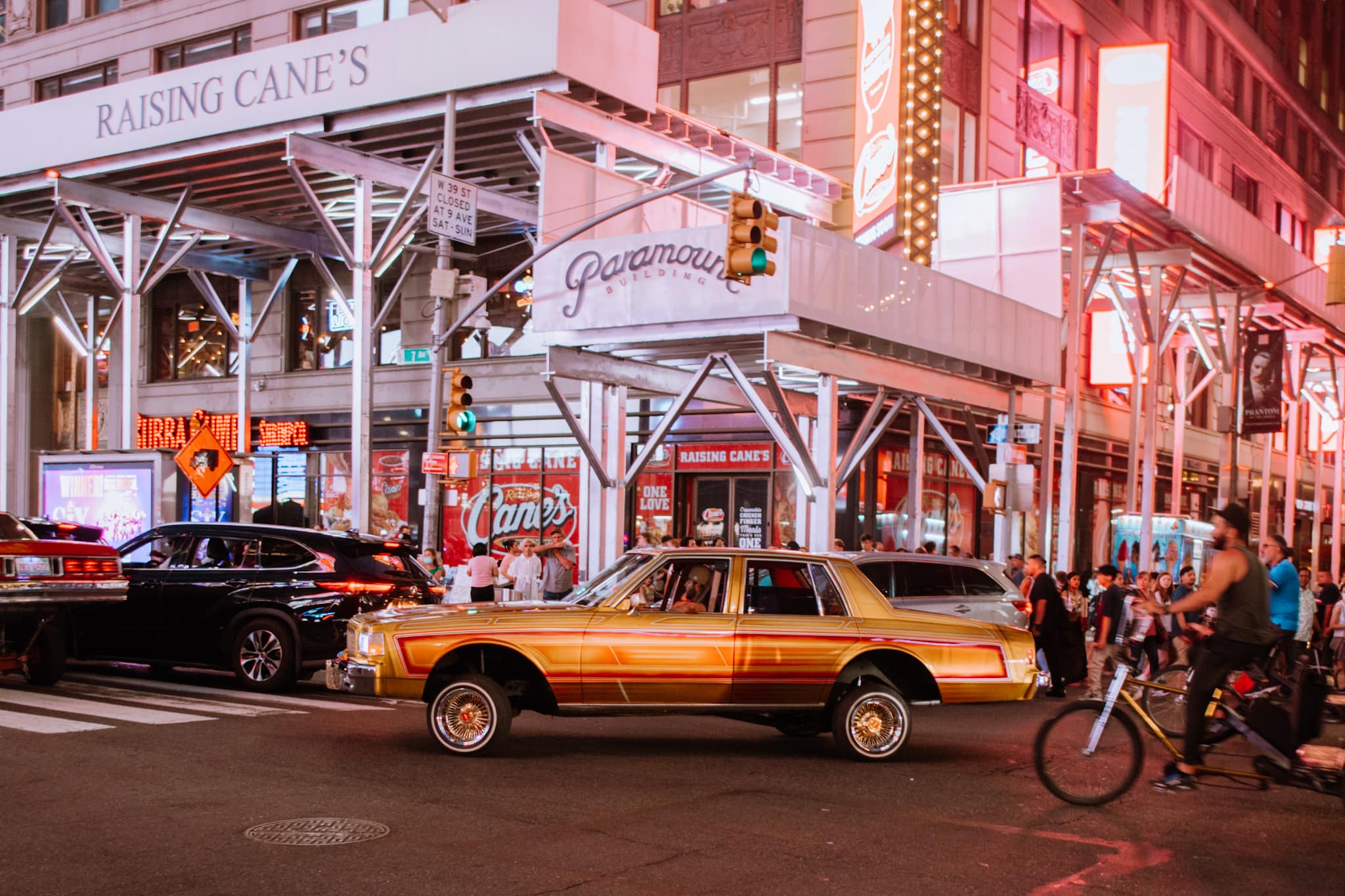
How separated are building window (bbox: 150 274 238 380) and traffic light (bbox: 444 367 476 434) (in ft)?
58.8

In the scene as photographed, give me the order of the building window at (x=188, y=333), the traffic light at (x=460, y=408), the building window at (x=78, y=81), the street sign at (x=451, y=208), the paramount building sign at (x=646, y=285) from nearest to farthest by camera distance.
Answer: the paramount building sign at (x=646, y=285), the traffic light at (x=460, y=408), the street sign at (x=451, y=208), the building window at (x=188, y=333), the building window at (x=78, y=81)

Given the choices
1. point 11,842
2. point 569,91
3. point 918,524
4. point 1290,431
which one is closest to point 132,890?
point 11,842

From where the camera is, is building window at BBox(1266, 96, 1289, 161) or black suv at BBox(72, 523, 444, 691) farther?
building window at BBox(1266, 96, 1289, 161)

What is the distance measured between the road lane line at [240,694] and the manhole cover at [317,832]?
5.26 metres

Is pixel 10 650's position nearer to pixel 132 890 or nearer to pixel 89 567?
pixel 89 567

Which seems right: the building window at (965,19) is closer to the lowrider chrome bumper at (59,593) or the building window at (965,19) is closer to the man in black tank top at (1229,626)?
the lowrider chrome bumper at (59,593)

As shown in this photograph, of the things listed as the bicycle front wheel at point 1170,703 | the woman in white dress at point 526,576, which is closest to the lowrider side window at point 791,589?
the bicycle front wheel at point 1170,703

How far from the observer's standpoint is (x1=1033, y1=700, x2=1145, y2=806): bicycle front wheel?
9.00 meters

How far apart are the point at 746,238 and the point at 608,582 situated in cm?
589

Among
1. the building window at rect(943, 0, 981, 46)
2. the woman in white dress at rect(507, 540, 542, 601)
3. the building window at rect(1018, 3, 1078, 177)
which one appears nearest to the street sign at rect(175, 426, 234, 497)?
the woman in white dress at rect(507, 540, 542, 601)

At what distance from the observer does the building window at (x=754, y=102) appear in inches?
1180

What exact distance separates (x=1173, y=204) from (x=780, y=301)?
45.0ft

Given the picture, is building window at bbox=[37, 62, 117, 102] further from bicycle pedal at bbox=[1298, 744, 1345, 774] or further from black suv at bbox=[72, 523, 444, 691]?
bicycle pedal at bbox=[1298, 744, 1345, 774]

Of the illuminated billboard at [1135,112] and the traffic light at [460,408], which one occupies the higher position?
the illuminated billboard at [1135,112]
